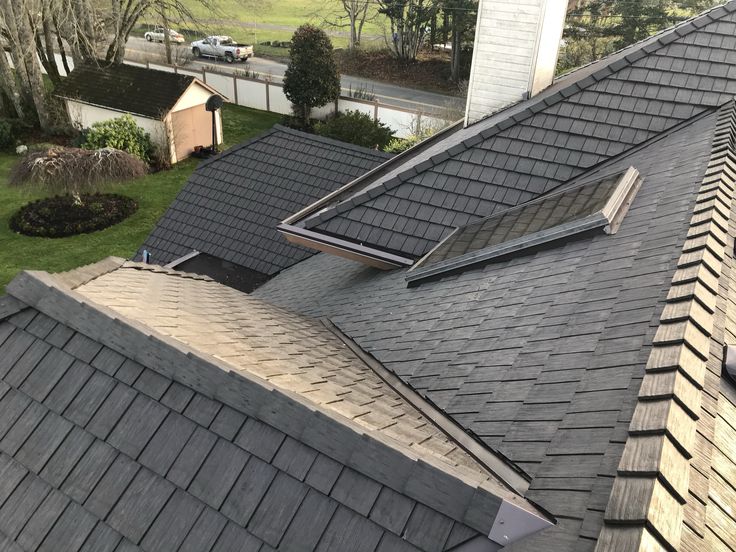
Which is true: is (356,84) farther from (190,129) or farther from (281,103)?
(190,129)

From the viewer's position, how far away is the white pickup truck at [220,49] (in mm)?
44250

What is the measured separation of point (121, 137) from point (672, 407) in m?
26.7

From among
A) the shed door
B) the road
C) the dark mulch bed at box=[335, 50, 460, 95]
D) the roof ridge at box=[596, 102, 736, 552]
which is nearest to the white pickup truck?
the road

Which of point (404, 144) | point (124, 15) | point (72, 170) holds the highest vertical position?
point (124, 15)

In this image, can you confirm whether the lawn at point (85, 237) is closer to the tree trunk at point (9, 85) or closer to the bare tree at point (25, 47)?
the tree trunk at point (9, 85)

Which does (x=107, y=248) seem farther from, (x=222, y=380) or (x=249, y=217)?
(x=222, y=380)

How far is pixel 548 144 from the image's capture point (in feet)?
34.5

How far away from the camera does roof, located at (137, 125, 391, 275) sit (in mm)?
14680

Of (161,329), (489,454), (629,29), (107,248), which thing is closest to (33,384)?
(161,329)

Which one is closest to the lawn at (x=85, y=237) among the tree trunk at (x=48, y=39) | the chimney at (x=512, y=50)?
the tree trunk at (x=48, y=39)

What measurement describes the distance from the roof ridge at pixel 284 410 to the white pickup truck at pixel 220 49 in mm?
42957

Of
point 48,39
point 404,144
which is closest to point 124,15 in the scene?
point 48,39

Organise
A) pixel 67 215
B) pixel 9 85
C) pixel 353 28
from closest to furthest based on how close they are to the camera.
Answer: pixel 67 215 → pixel 9 85 → pixel 353 28

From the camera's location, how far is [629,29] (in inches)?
1459
